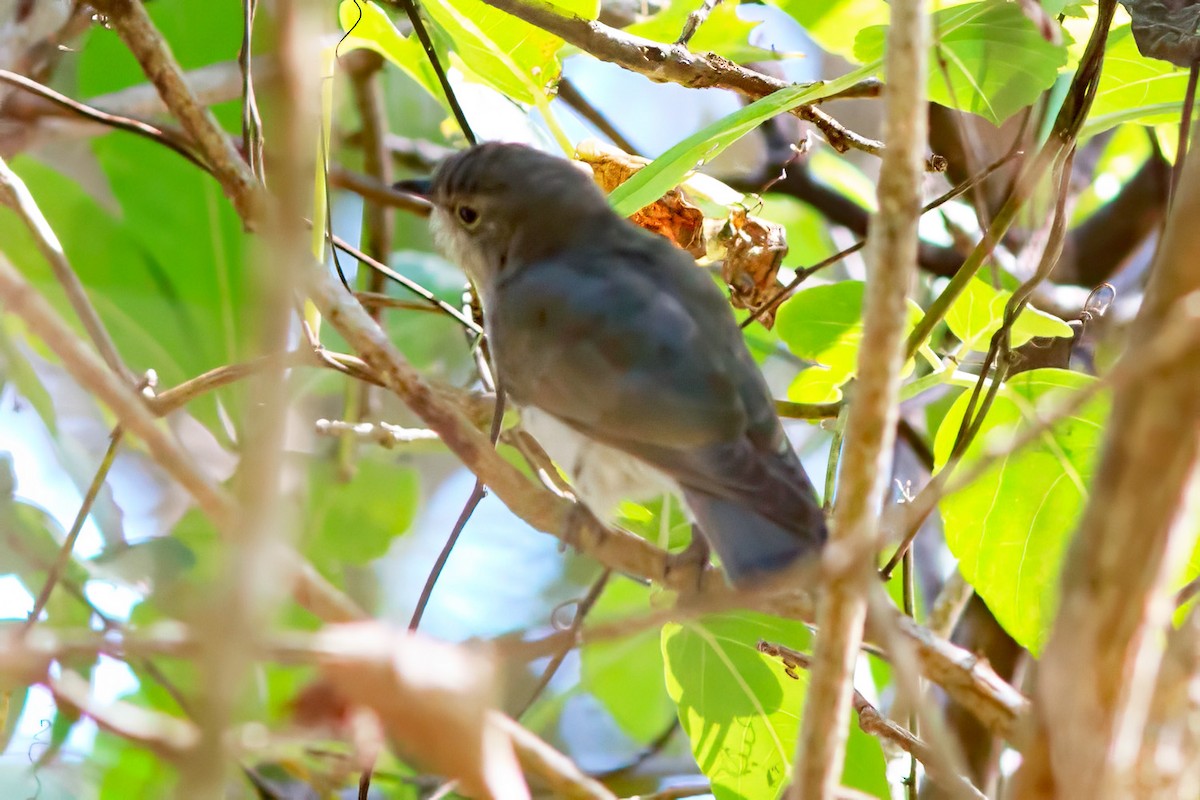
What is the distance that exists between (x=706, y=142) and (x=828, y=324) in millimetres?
466

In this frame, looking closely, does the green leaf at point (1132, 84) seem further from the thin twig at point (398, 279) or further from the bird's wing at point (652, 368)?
the thin twig at point (398, 279)

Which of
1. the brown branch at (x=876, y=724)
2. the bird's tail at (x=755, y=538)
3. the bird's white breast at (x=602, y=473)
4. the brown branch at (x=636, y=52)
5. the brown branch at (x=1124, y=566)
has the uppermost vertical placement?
the brown branch at (x=636, y=52)

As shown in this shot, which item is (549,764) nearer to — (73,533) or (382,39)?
(73,533)

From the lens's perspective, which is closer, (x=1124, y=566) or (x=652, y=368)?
(x=1124, y=566)

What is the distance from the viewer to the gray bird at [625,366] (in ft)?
6.12

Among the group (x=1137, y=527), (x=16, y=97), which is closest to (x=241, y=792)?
(x=16, y=97)

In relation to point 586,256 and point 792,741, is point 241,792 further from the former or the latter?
point 586,256

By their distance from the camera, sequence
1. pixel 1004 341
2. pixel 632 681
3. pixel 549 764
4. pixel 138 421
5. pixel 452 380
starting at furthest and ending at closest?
pixel 452 380
pixel 632 681
pixel 1004 341
pixel 549 764
pixel 138 421

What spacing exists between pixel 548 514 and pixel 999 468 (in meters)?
0.83

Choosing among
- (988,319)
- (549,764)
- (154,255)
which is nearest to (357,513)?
(154,255)

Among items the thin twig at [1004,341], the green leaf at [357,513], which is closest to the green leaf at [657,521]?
the thin twig at [1004,341]

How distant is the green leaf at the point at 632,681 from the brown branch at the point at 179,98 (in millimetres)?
1721

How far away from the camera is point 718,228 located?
2400 millimetres

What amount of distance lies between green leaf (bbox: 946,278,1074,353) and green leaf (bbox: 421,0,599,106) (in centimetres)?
89
